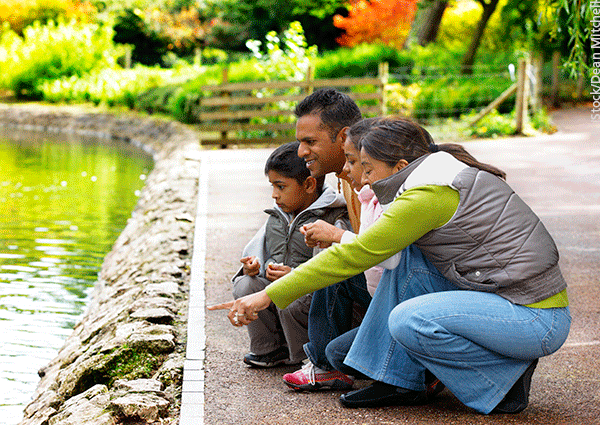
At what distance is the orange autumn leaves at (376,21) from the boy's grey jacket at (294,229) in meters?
22.7

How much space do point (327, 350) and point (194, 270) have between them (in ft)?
9.30

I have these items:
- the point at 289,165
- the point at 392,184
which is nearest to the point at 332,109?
the point at 289,165

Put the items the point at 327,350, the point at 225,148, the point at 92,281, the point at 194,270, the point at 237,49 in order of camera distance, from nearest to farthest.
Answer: the point at 327,350 < the point at 194,270 < the point at 92,281 < the point at 225,148 < the point at 237,49

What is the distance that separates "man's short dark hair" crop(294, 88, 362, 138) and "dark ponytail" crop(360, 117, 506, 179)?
2.14 feet

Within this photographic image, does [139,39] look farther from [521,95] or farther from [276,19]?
[521,95]

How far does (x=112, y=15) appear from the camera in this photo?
34.5 metres

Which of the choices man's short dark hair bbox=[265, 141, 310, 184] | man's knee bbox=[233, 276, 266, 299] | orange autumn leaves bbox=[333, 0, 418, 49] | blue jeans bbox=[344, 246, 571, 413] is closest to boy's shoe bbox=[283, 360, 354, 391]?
blue jeans bbox=[344, 246, 571, 413]

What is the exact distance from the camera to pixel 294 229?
155 inches

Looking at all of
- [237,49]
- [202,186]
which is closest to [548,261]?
[202,186]

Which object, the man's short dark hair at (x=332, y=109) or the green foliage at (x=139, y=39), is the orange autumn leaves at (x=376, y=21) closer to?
the green foliage at (x=139, y=39)

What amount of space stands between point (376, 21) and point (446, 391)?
24.5 meters

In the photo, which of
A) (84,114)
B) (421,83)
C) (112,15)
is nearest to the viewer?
(421,83)

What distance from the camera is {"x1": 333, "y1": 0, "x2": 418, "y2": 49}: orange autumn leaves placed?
26.3m

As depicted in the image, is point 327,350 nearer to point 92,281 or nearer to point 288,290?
point 288,290
